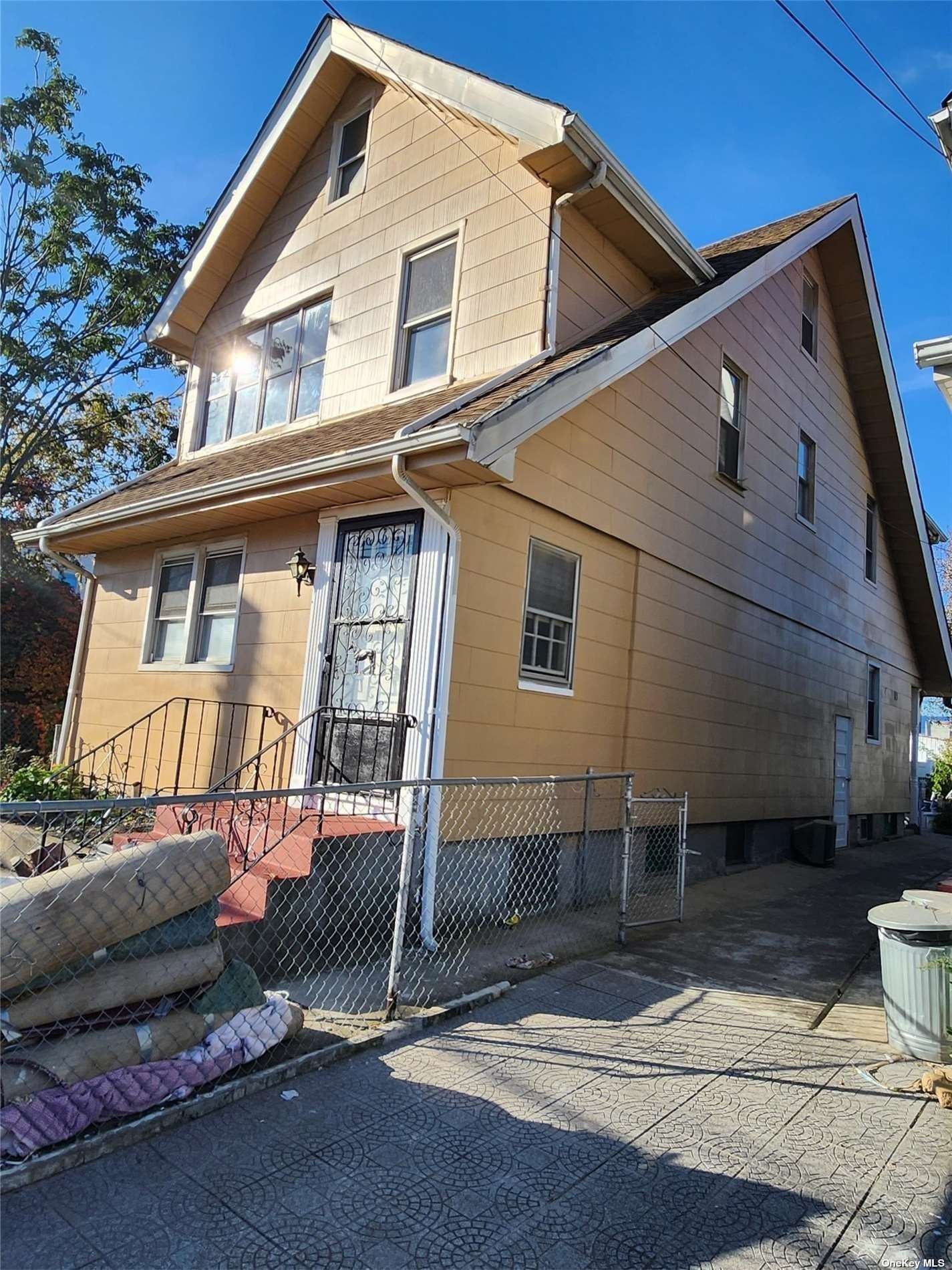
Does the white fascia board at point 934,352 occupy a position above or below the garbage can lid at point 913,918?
above

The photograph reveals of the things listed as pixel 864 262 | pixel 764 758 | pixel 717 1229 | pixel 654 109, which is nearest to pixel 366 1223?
pixel 717 1229

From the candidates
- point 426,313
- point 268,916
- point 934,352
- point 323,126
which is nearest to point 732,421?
point 426,313

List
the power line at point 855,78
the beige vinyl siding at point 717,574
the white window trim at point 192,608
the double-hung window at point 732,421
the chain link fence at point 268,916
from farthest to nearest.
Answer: the double-hung window at point 732,421 < the white window trim at point 192,608 < the beige vinyl siding at point 717,574 < the power line at point 855,78 < the chain link fence at point 268,916

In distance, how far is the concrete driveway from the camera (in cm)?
251

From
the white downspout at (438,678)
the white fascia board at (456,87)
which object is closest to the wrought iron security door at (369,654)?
the white downspout at (438,678)

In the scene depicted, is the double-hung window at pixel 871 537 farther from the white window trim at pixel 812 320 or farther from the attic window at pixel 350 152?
the attic window at pixel 350 152

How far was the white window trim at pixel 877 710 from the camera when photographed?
575 inches

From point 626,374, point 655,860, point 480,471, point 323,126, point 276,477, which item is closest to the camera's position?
point 480,471

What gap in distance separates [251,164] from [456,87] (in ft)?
11.3

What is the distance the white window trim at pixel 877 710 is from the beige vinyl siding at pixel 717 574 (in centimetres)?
34

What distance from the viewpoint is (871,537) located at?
570 inches

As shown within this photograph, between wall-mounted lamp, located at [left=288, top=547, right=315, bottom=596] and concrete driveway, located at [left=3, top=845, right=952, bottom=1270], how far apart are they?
4400 mm

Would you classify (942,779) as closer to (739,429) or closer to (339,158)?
(739,429)

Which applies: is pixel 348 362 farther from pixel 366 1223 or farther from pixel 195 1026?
pixel 366 1223
